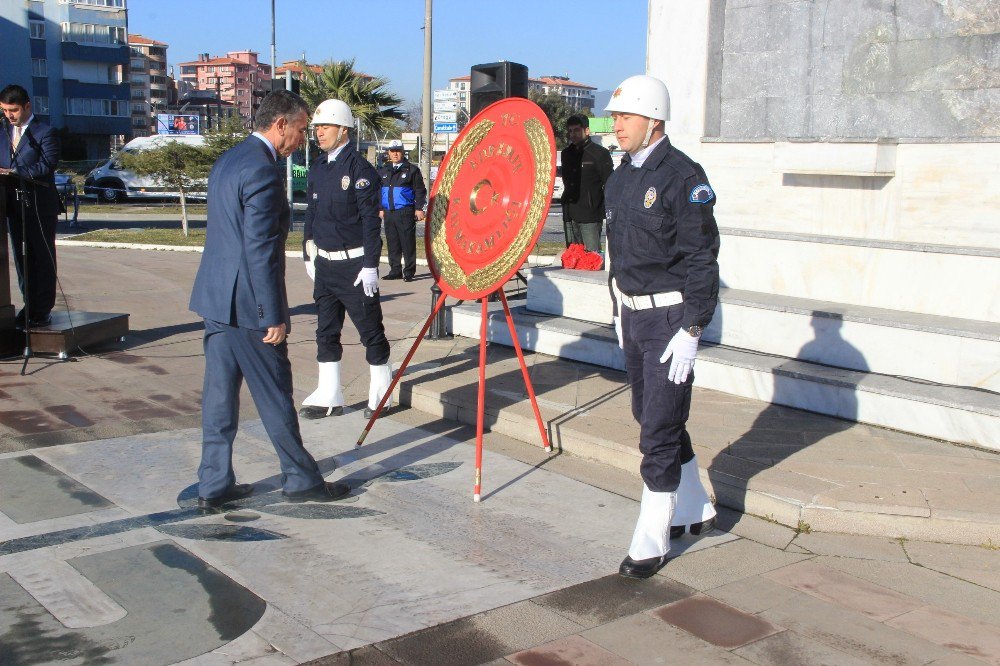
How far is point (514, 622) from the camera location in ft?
13.0

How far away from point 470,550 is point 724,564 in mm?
1169

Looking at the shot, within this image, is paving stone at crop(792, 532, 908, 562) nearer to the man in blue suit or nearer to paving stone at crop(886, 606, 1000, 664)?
paving stone at crop(886, 606, 1000, 664)

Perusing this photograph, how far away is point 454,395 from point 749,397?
2090 millimetres

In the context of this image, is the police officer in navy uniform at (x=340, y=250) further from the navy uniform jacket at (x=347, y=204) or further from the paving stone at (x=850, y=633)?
the paving stone at (x=850, y=633)

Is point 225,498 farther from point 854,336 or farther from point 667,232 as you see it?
point 854,336

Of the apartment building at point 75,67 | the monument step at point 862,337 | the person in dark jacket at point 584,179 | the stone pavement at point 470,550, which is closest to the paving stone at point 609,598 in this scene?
the stone pavement at point 470,550

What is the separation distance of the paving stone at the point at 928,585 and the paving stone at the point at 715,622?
758mm

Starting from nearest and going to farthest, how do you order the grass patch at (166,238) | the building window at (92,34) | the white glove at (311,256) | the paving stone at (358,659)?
the paving stone at (358,659)
the white glove at (311,256)
the grass patch at (166,238)
the building window at (92,34)

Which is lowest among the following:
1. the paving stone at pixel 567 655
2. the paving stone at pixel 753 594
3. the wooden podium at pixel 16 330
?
the paving stone at pixel 567 655

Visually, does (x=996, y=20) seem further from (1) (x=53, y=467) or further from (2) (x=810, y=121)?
(1) (x=53, y=467)

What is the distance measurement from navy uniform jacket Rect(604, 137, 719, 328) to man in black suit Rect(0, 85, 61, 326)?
616cm

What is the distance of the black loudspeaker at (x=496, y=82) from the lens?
8.40 metres

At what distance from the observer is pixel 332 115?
22.9 feet

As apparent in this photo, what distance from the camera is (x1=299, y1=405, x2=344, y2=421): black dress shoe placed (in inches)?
287
